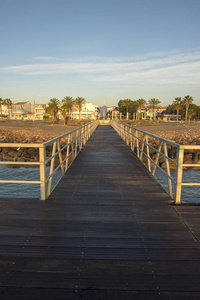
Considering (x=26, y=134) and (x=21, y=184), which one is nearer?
(x=21, y=184)

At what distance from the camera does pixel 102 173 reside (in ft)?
23.3

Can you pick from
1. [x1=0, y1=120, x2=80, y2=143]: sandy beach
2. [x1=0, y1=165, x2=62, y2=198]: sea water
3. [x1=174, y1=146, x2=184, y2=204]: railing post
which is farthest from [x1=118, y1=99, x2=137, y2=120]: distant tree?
[x1=174, y1=146, x2=184, y2=204]: railing post

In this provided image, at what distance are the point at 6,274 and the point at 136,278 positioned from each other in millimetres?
1411

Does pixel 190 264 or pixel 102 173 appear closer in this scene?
pixel 190 264

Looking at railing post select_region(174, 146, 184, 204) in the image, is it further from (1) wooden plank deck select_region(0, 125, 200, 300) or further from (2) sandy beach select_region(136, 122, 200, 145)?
(2) sandy beach select_region(136, 122, 200, 145)

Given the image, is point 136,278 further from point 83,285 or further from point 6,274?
point 6,274

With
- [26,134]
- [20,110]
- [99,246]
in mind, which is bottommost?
[26,134]

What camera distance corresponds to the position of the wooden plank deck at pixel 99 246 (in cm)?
238

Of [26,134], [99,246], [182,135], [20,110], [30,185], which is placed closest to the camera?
[99,246]

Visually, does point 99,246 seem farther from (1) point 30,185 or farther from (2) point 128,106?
→ (2) point 128,106

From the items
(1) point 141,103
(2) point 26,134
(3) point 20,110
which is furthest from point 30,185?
(3) point 20,110

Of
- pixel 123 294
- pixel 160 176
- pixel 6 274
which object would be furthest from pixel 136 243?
pixel 160 176

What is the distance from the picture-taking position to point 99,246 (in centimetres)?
314

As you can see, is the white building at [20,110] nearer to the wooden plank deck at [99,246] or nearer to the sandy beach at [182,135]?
the sandy beach at [182,135]
